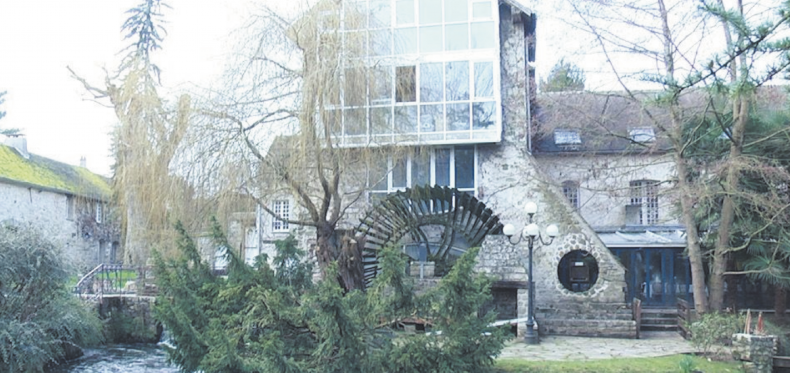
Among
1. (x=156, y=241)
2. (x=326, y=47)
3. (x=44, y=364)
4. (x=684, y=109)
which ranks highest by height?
(x=326, y=47)

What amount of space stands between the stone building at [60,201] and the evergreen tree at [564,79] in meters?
16.6

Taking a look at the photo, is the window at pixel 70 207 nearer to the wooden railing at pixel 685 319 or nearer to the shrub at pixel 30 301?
the shrub at pixel 30 301

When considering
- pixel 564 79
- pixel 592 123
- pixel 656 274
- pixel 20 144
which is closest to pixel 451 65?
pixel 592 123

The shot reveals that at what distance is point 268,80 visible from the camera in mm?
12555

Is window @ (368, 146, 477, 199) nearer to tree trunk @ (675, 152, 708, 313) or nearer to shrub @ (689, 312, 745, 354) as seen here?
tree trunk @ (675, 152, 708, 313)

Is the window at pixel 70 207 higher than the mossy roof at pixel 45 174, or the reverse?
the mossy roof at pixel 45 174

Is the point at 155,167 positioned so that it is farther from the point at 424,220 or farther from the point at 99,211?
the point at 99,211

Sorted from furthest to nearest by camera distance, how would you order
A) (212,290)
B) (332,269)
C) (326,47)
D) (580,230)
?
(580,230) < (326,47) < (212,290) < (332,269)

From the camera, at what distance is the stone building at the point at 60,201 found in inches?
926

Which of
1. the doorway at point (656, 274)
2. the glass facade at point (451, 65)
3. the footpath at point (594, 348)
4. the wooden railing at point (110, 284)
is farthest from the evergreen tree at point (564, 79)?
the wooden railing at point (110, 284)

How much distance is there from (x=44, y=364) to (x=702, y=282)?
1436cm

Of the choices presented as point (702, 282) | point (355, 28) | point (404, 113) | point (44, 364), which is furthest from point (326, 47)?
point (702, 282)

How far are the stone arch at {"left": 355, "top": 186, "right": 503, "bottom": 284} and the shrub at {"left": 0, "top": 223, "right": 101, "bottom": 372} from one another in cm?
651

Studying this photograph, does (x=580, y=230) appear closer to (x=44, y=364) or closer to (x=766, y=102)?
(x=766, y=102)
